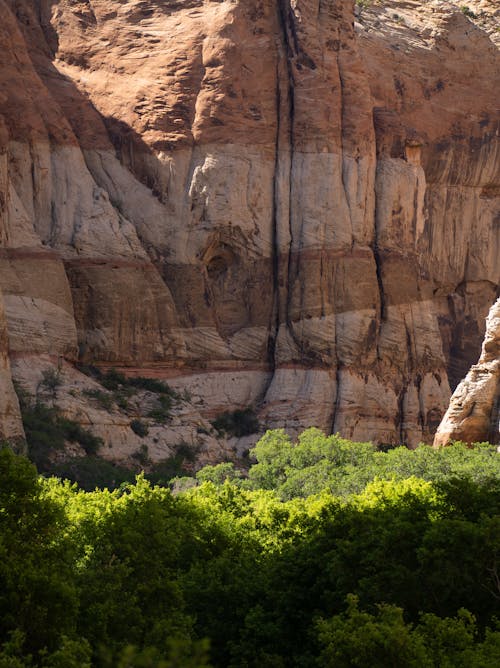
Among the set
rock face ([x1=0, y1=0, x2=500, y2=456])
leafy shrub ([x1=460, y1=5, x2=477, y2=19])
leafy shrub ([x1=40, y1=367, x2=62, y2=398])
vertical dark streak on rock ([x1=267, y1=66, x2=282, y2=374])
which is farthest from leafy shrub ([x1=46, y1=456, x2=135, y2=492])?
leafy shrub ([x1=460, y1=5, x2=477, y2=19])

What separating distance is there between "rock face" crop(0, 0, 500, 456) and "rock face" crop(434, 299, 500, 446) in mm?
23040

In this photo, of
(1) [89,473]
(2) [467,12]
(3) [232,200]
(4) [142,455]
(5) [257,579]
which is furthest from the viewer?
(2) [467,12]

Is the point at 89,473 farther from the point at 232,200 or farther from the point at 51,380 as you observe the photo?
the point at 232,200

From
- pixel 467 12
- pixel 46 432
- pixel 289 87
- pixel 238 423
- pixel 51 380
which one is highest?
pixel 467 12

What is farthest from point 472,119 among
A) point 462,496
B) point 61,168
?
point 462,496

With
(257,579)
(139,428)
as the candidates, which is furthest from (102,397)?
(257,579)

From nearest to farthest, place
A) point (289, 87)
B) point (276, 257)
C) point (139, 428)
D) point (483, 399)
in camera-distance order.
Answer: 1. point (483, 399)
2. point (139, 428)
3. point (276, 257)
4. point (289, 87)

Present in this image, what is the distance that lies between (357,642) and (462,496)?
9010 millimetres

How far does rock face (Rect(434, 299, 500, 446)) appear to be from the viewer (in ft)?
145

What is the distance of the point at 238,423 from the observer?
6812 centimetres

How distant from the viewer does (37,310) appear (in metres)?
62.3

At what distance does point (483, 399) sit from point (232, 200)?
28.2 m

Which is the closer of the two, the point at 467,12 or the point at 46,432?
the point at 46,432

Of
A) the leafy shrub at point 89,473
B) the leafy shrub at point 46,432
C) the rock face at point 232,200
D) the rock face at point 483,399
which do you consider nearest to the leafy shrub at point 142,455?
the leafy shrub at point 46,432
